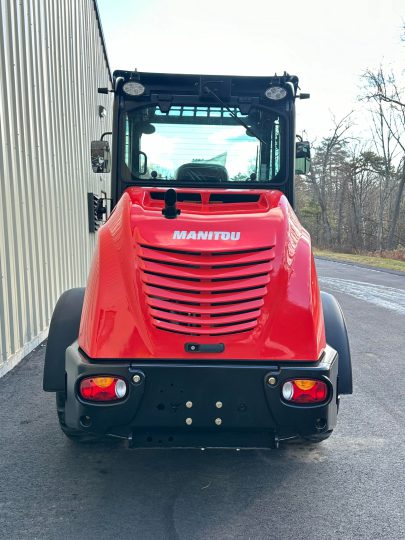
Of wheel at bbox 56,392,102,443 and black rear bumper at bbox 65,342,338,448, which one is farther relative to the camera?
wheel at bbox 56,392,102,443

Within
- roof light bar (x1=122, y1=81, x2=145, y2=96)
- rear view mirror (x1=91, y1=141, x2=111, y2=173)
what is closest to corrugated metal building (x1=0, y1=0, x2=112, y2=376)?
rear view mirror (x1=91, y1=141, x2=111, y2=173)

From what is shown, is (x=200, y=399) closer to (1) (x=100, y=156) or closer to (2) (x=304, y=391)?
(2) (x=304, y=391)

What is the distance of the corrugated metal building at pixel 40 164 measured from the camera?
500 centimetres

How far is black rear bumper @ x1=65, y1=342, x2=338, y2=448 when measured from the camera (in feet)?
8.40

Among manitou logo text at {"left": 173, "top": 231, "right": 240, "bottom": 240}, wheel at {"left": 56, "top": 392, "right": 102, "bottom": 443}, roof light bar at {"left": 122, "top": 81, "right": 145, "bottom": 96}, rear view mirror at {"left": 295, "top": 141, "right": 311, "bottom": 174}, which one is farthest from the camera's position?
rear view mirror at {"left": 295, "top": 141, "right": 311, "bottom": 174}

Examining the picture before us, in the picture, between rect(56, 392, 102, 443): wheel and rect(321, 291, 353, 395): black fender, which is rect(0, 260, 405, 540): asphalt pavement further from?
rect(321, 291, 353, 395): black fender

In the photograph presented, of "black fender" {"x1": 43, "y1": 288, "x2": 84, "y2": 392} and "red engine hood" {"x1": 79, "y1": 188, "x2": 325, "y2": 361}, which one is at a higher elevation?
"red engine hood" {"x1": 79, "y1": 188, "x2": 325, "y2": 361}

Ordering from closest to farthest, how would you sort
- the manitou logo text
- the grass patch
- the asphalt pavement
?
1. the asphalt pavement
2. the manitou logo text
3. the grass patch

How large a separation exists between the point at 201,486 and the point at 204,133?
270 cm

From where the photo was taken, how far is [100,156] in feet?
14.0

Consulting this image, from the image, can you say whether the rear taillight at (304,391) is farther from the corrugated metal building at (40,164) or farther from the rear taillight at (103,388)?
the corrugated metal building at (40,164)

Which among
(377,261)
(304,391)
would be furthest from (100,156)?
(377,261)

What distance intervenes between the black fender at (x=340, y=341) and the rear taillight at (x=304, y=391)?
40cm

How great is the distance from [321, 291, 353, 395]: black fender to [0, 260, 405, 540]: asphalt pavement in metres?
0.62
